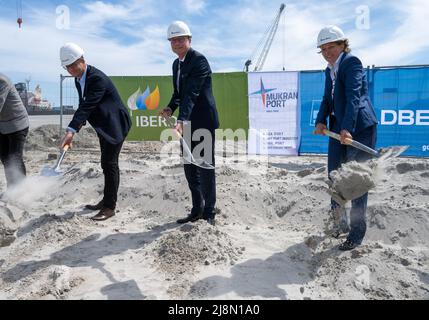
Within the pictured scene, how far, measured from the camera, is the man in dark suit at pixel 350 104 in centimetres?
360

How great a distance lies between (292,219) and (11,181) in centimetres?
377

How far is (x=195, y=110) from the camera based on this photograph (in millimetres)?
4461

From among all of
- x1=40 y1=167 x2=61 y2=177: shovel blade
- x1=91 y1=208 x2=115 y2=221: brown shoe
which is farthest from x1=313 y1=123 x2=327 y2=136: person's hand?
x1=40 y1=167 x2=61 y2=177: shovel blade

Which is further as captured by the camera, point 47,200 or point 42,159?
point 42,159

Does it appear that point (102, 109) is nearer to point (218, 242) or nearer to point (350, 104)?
point (218, 242)

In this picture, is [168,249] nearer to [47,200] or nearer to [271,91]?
[47,200]

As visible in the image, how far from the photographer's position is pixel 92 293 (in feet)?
10.6

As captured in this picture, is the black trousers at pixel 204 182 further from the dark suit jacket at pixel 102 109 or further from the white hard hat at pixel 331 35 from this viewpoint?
the white hard hat at pixel 331 35

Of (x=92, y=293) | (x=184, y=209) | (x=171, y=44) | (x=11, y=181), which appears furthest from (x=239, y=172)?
(x=92, y=293)

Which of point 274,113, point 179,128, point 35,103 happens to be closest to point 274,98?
point 274,113

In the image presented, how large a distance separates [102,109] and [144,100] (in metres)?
5.02

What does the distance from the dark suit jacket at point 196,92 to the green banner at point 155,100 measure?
4715mm

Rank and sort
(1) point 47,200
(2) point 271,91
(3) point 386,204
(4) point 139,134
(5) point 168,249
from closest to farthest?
(5) point 168,249, (3) point 386,204, (1) point 47,200, (2) point 271,91, (4) point 139,134

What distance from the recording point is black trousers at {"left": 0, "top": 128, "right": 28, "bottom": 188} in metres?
5.39
